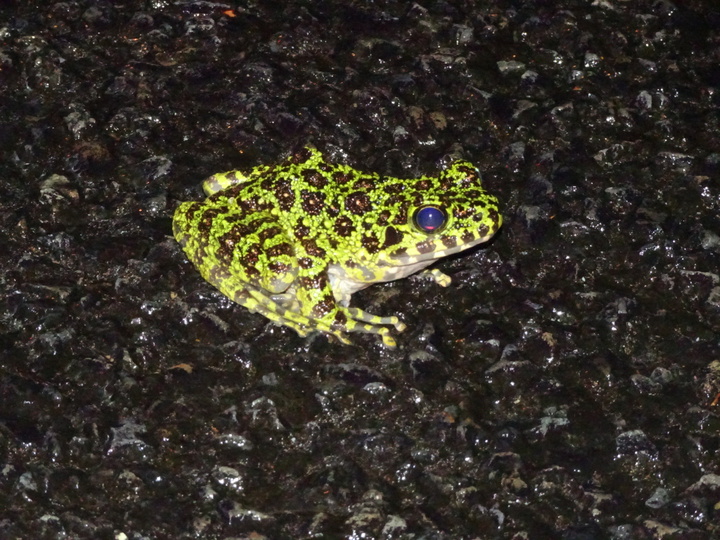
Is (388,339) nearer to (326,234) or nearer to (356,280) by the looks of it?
(356,280)

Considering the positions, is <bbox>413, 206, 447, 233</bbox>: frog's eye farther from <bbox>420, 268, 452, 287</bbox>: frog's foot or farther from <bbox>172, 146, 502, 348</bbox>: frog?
<bbox>420, 268, 452, 287</bbox>: frog's foot

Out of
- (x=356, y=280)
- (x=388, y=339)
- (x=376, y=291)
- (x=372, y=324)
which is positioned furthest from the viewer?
(x=376, y=291)

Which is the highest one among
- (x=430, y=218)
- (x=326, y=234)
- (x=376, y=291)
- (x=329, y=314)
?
(x=430, y=218)

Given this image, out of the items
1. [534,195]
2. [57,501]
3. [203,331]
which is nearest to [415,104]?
[534,195]

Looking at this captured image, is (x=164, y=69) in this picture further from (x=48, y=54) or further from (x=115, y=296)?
(x=115, y=296)

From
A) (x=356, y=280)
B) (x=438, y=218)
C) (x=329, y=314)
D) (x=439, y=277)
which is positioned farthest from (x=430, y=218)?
(x=329, y=314)

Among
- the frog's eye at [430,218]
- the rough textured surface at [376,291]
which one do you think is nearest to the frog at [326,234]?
the frog's eye at [430,218]

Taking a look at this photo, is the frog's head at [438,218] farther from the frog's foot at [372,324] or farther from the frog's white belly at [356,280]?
the frog's foot at [372,324]
